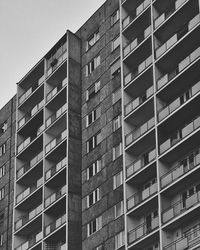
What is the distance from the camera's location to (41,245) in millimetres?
71125

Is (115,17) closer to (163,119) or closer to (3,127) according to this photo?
(163,119)

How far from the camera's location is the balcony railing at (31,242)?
72.3 meters

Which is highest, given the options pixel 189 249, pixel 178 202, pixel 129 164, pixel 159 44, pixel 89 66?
pixel 89 66

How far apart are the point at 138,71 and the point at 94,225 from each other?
532 inches

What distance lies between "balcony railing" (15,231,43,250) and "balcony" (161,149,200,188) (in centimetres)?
1700

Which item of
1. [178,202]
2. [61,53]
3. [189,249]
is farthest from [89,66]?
[189,249]

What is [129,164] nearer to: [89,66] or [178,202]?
[178,202]

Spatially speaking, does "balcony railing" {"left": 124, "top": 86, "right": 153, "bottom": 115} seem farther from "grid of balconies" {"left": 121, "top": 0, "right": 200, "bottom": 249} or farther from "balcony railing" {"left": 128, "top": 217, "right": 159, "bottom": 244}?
"balcony railing" {"left": 128, "top": 217, "right": 159, "bottom": 244}

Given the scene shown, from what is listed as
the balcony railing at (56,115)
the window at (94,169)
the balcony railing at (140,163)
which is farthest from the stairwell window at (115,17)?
the balcony railing at (140,163)

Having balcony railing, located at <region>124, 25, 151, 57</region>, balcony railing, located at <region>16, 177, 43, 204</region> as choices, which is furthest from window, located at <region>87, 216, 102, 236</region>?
balcony railing, located at <region>124, 25, 151, 57</region>

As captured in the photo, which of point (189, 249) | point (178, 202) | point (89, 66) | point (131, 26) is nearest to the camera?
point (189, 249)

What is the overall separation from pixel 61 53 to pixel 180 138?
21.3 meters

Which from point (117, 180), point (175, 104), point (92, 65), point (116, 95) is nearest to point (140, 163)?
point (117, 180)

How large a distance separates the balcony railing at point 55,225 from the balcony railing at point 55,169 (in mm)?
4493
